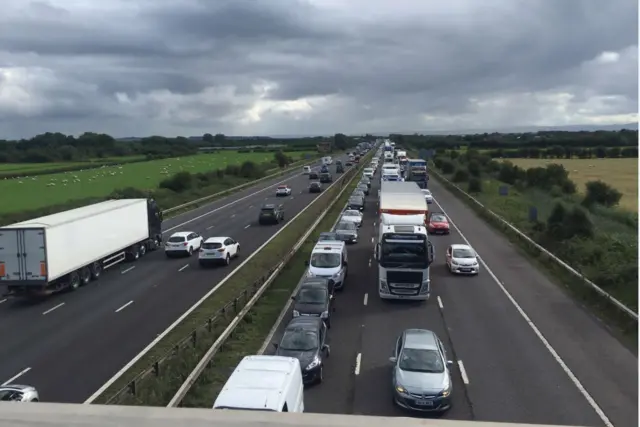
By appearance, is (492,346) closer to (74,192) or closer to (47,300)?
(47,300)

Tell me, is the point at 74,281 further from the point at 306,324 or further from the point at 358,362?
the point at 358,362

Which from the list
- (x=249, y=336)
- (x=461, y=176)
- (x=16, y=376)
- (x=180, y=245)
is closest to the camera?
(x=16, y=376)

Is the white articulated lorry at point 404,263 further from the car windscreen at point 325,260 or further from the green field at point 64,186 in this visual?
the green field at point 64,186

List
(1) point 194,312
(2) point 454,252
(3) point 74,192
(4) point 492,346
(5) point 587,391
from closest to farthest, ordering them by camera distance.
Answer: (5) point 587,391
(4) point 492,346
(1) point 194,312
(2) point 454,252
(3) point 74,192

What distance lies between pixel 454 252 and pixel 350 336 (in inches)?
448

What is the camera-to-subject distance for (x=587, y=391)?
15344 millimetres

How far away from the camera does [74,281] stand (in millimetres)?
27250

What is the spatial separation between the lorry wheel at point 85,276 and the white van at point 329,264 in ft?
31.8

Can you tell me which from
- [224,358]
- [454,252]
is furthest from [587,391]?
[454,252]

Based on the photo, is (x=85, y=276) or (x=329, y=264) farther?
(x=85, y=276)

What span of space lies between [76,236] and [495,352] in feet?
58.7

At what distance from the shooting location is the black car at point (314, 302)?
20734 mm

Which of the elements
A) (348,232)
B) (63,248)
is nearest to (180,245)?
(63,248)

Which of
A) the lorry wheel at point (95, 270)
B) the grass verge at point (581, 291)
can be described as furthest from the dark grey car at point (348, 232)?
the lorry wheel at point (95, 270)
